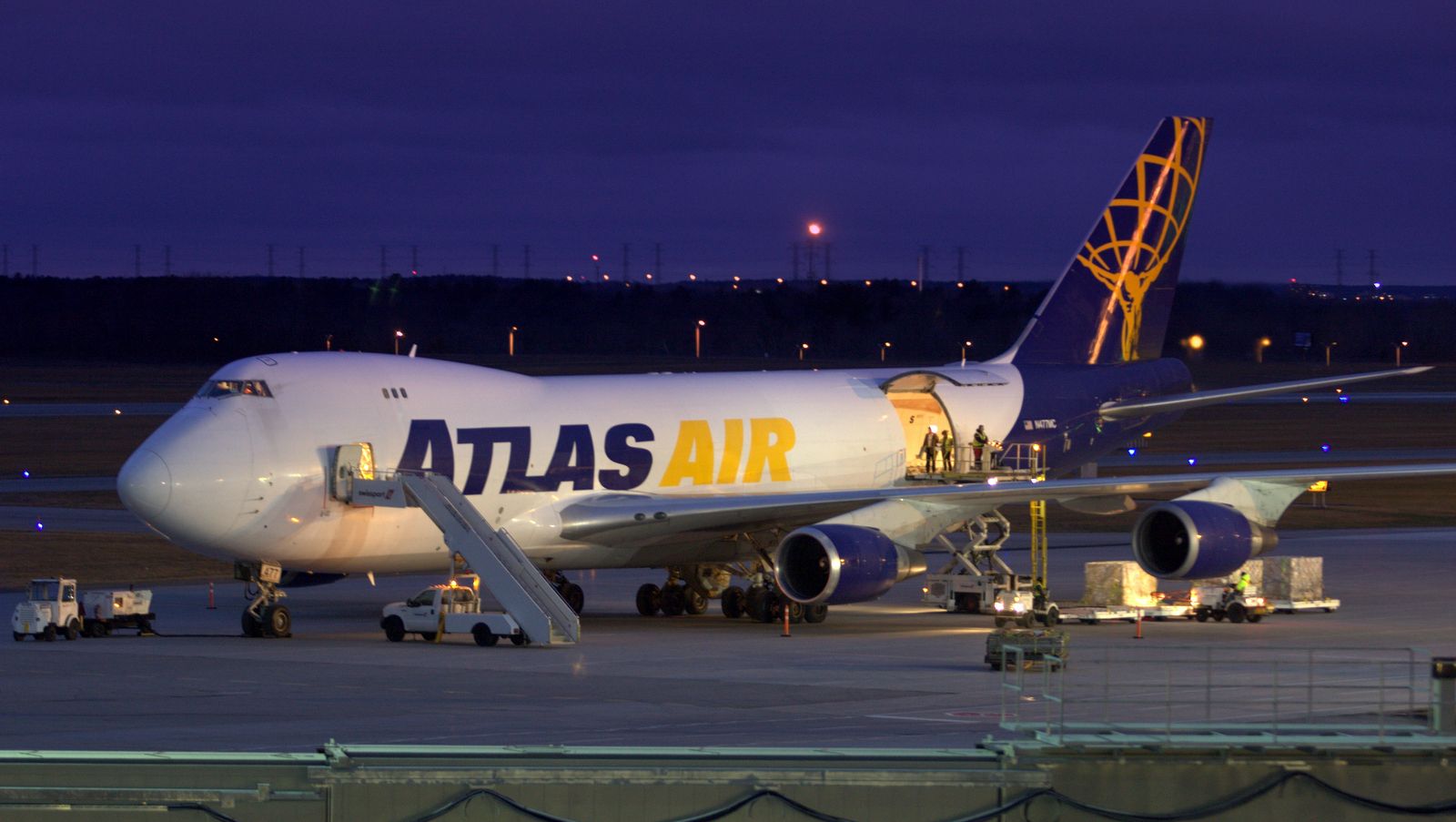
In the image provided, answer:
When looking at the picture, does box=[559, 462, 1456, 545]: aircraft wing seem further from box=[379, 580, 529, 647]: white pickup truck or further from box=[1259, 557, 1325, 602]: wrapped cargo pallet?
box=[379, 580, 529, 647]: white pickup truck

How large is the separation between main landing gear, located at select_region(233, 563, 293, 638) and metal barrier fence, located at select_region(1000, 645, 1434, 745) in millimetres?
12859

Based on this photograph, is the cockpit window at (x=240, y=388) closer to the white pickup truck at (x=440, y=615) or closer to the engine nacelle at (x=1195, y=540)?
the white pickup truck at (x=440, y=615)

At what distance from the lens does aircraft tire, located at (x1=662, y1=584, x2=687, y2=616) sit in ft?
130

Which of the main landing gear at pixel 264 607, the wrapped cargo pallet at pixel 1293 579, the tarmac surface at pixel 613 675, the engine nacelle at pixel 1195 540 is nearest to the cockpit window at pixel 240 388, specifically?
the main landing gear at pixel 264 607

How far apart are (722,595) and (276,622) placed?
30.1ft

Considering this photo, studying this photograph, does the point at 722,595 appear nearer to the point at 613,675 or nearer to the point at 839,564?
the point at 839,564

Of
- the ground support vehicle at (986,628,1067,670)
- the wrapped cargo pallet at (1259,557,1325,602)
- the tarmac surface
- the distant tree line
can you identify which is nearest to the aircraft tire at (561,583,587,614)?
the tarmac surface

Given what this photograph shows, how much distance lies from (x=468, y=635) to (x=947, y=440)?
39.8 feet

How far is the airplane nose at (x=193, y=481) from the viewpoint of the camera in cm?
3183

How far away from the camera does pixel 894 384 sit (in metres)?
42.3

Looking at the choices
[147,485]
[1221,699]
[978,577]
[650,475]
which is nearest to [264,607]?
[147,485]

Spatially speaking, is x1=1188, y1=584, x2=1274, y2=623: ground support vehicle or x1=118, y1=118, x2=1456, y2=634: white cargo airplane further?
x1=1188, y1=584, x2=1274, y2=623: ground support vehicle

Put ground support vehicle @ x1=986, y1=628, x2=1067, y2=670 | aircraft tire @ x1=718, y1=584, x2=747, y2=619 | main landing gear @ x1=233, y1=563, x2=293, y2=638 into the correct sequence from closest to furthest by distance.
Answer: ground support vehicle @ x1=986, y1=628, x2=1067, y2=670
main landing gear @ x1=233, y1=563, x2=293, y2=638
aircraft tire @ x1=718, y1=584, x2=747, y2=619

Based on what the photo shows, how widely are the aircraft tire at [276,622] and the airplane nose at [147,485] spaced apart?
111 inches
